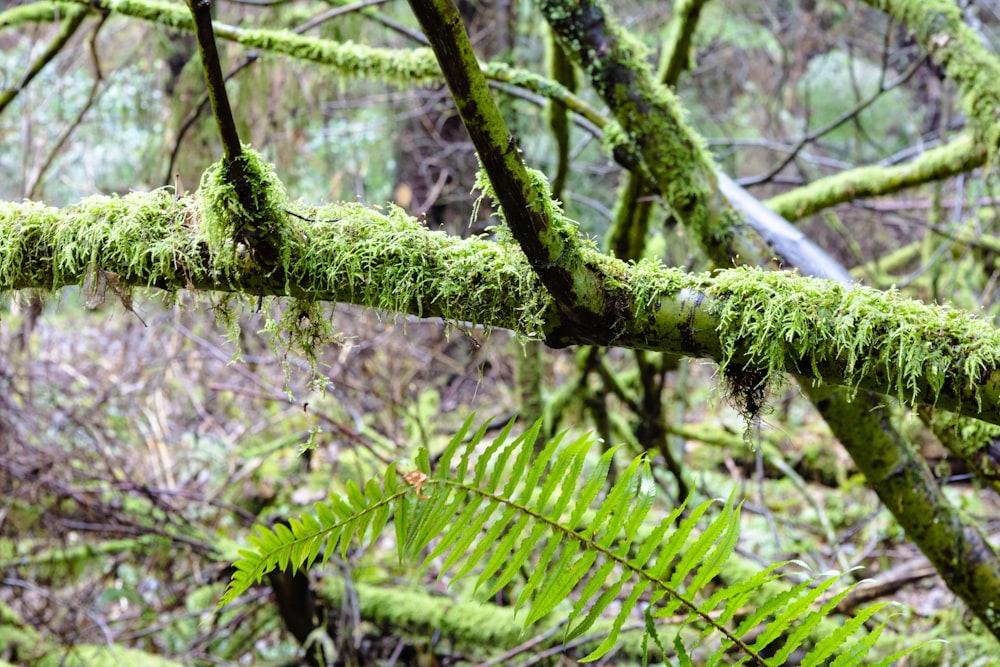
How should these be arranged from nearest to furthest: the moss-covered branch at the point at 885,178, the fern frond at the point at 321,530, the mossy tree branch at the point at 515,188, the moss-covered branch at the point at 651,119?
the mossy tree branch at the point at 515,188, the fern frond at the point at 321,530, the moss-covered branch at the point at 651,119, the moss-covered branch at the point at 885,178

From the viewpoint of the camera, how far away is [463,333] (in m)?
1.27

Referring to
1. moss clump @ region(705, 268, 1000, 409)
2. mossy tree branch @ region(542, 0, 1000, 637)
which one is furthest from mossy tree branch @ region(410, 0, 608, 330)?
mossy tree branch @ region(542, 0, 1000, 637)

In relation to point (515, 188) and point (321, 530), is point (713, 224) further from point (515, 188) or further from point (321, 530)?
point (321, 530)

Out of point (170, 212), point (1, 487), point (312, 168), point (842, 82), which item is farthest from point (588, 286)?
point (842, 82)

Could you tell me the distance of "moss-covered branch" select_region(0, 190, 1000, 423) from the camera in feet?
3.63

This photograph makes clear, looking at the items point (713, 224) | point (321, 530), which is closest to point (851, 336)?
point (321, 530)

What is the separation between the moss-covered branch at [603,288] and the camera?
1105mm

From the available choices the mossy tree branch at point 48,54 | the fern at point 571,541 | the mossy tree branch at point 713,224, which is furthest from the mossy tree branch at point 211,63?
the mossy tree branch at point 48,54

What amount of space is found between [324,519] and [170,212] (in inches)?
22.5

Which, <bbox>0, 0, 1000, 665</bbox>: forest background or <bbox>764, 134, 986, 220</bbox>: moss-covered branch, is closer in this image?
<bbox>0, 0, 1000, 665</bbox>: forest background

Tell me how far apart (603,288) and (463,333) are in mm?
251

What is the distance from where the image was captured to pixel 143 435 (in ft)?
15.6

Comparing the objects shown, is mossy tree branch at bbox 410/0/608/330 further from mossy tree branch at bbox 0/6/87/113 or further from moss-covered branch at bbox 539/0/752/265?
mossy tree branch at bbox 0/6/87/113

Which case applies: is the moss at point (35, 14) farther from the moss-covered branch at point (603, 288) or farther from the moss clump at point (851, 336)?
the moss clump at point (851, 336)
